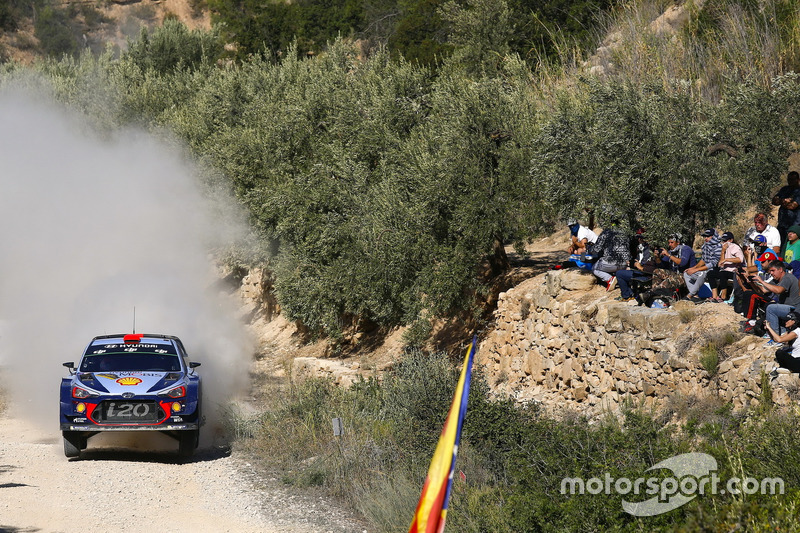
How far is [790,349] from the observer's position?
10.3 m

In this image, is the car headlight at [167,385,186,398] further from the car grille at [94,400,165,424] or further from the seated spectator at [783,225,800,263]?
the seated spectator at [783,225,800,263]

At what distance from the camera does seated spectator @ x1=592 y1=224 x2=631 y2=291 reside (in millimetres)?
14906

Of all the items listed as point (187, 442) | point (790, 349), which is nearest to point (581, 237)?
point (790, 349)

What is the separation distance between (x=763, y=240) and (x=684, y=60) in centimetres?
1237

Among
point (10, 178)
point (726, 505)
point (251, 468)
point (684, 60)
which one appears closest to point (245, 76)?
point (10, 178)

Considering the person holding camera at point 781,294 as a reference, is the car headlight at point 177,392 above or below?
below

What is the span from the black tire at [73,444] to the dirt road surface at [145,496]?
14 centimetres

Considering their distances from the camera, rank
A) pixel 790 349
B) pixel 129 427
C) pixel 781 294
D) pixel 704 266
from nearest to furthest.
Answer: pixel 790 349 < pixel 781 294 < pixel 129 427 < pixel 704 266

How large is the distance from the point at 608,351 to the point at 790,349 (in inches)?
158

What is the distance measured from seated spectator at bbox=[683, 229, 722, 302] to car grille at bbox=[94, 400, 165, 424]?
27.8 ft

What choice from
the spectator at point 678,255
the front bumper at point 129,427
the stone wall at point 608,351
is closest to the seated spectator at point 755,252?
the stone wall at point 608,351

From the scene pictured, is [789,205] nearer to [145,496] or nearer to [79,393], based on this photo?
[145,496]

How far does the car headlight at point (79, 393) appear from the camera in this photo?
12.8m

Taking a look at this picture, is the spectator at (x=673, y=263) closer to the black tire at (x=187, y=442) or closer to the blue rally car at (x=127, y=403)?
the blue rally car at (x=127, y=403)
